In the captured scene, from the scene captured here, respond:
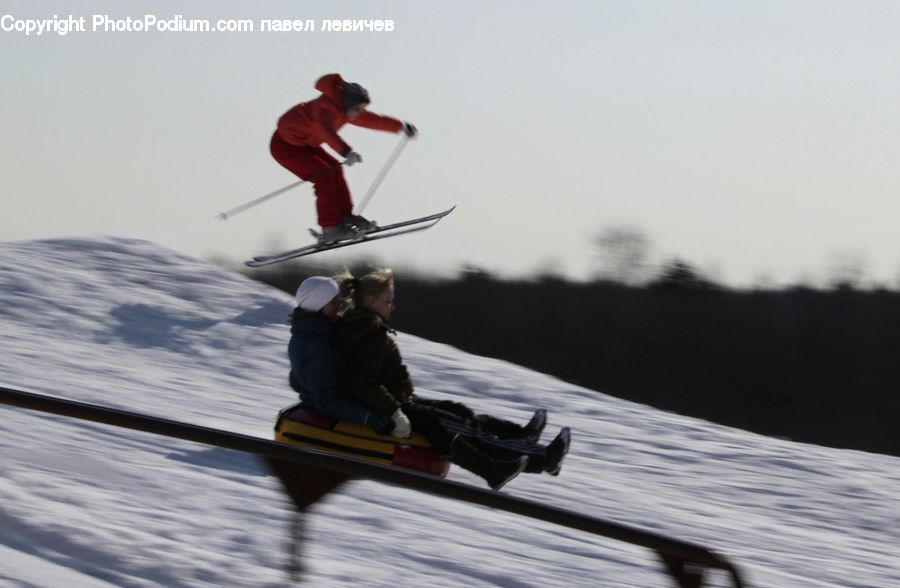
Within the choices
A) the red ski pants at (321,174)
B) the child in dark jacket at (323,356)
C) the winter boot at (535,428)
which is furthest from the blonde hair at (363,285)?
the red ski pants at (321,174)

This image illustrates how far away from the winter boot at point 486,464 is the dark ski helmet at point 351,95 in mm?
4623

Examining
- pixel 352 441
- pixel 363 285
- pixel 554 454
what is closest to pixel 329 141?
pixel 363 285

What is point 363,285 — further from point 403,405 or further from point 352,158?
point 352,158

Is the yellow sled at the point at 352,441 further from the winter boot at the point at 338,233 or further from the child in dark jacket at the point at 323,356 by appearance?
the winter boot at the point at 338,233

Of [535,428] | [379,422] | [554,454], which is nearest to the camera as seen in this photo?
[379,422]

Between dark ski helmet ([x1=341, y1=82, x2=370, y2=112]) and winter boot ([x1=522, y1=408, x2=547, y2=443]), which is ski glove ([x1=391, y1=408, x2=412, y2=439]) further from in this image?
dark ski helmet ([x1=341, y1=82, x2=370, y2=112])

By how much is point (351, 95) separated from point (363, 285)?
4.23 meters

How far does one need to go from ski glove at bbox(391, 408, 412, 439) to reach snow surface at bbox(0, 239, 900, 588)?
0.28 metres

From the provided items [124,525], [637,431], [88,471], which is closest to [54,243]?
[637,431]

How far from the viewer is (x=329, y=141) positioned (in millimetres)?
10664

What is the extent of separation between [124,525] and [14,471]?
31.8 inches

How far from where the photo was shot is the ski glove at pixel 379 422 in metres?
6.45

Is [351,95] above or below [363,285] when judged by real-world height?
above

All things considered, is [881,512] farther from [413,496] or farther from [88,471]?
[88,471]
